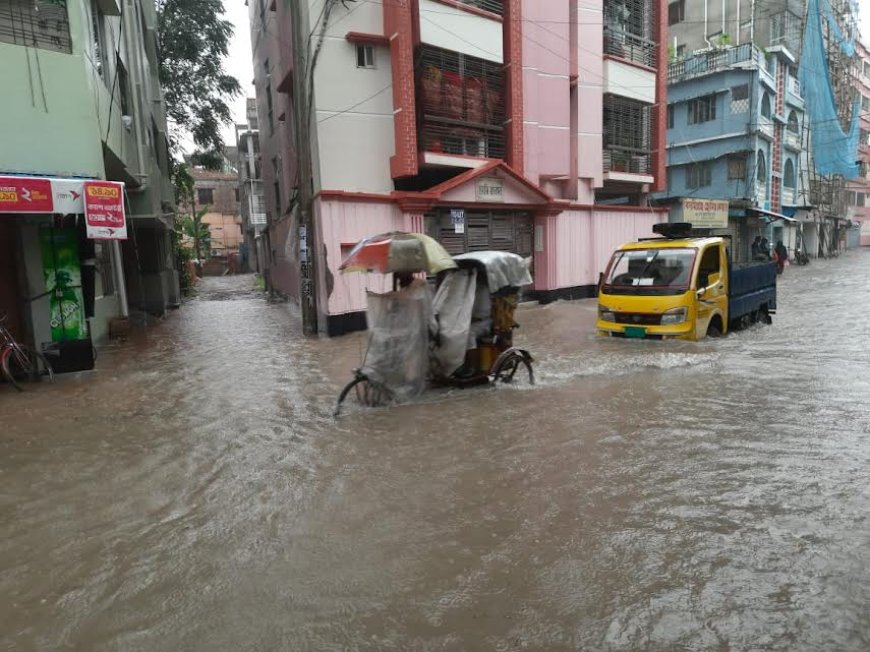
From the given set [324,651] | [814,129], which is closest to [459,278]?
[324,651]

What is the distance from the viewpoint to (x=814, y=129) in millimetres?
35906

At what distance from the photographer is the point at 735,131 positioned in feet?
101

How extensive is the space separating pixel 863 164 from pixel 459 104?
181ft

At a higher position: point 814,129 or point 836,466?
point 814,129

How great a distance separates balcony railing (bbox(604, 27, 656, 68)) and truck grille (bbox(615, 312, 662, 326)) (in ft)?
41.3

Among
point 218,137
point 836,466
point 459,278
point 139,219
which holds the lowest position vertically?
point 836,466

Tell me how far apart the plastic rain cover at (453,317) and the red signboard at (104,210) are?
14.9 ft

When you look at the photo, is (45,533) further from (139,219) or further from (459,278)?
(139,219)

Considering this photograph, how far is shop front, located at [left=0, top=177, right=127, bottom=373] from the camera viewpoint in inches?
320

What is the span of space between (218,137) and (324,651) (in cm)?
2738

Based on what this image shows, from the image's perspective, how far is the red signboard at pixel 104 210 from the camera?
7977 millimetres

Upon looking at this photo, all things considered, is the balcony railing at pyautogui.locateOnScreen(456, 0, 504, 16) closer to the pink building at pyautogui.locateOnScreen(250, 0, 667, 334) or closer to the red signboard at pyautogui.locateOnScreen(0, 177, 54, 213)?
the pink building at pyautogui.locateOnScreen(250, 0, 667, 334)

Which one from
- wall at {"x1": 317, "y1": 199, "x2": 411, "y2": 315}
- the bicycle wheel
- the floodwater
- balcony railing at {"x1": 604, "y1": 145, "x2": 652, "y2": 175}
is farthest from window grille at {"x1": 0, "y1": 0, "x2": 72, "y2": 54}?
balcony railing at {"x1": 604, "y1": 145, "x2": 652, "y2": 175}

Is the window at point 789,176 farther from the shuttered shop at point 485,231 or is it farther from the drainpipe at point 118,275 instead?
the drainpipe at point 118,275
